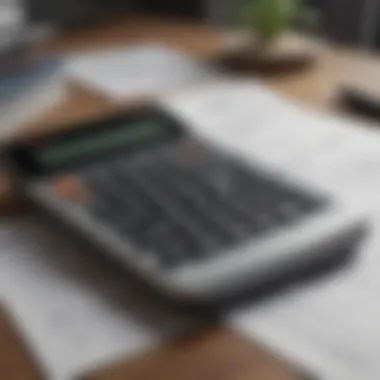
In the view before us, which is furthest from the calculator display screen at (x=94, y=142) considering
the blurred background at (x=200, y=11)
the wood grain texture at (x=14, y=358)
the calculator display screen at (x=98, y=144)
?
the blurred background at (x=200, y=11)

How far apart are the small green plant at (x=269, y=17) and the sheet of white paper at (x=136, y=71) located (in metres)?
0.07

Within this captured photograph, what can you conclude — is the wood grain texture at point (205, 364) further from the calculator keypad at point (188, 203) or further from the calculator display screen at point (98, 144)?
the calculator display screen at point (98, 144)

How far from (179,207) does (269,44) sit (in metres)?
0.47

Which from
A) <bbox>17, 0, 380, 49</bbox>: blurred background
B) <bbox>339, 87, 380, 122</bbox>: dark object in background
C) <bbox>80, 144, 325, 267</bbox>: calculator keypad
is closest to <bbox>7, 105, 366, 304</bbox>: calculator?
<bbox>80, 144, 325, 267</bbox>: calculator keypad

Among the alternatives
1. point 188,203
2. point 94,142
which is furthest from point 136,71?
point 188,203

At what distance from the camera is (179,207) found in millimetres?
594

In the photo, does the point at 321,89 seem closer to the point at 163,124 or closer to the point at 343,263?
the point at 163,124

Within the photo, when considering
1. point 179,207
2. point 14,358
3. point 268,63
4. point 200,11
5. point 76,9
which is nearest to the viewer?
point 14,358

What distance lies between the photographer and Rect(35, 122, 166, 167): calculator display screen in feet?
2.18

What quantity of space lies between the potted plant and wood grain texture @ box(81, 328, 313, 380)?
0.54m

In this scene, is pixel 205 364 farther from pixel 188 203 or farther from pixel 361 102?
pixel 361 102

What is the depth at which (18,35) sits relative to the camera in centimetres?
100

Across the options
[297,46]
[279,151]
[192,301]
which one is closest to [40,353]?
[192,301]

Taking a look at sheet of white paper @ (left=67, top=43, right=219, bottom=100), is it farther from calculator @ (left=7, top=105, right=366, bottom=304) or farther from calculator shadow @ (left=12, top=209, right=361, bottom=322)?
calculator shadow @ (left=12, top=209, right=361, bottom=322)
